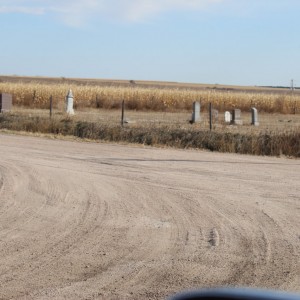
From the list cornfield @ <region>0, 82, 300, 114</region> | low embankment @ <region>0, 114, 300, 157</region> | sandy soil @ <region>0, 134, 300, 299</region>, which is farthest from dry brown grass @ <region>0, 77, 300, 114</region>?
sandy soil @ <region>0, 134, 300, 299</region>

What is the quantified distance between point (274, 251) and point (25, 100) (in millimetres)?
43658

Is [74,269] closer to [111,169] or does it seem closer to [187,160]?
[111,169]

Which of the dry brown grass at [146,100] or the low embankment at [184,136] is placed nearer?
the low embankment at [184,136]

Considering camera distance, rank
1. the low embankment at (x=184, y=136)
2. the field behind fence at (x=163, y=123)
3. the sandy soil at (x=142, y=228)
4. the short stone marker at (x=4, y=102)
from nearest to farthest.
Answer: the sandy soil at (x=142, y=228)
the low embankment at (x=184, y=136)
the field behind fence at (x=163, y=123)
the short stone marker at (x=4, y=102)

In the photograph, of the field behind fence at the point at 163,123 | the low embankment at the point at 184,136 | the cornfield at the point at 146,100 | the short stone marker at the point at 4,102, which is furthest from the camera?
the cornfield at the point at 146,100

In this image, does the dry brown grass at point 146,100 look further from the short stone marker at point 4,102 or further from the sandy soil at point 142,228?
the sandy soil at point 142,228

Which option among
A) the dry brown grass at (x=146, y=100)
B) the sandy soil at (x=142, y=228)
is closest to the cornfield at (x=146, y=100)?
the dry brown grass at (x=146, y=100)

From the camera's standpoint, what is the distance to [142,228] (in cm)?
963

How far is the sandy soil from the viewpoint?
6.94 metres

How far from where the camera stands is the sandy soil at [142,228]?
694 centimetres

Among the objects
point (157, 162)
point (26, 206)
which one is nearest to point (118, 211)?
point (26, 206)

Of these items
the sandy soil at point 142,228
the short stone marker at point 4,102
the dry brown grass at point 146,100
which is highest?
the dry brown grass at point 146,100

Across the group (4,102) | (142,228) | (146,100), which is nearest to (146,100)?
(146,100)

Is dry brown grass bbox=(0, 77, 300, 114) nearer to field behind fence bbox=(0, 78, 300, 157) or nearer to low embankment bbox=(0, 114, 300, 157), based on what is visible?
field behind fence bbox=(0, 78, 300, 157)
